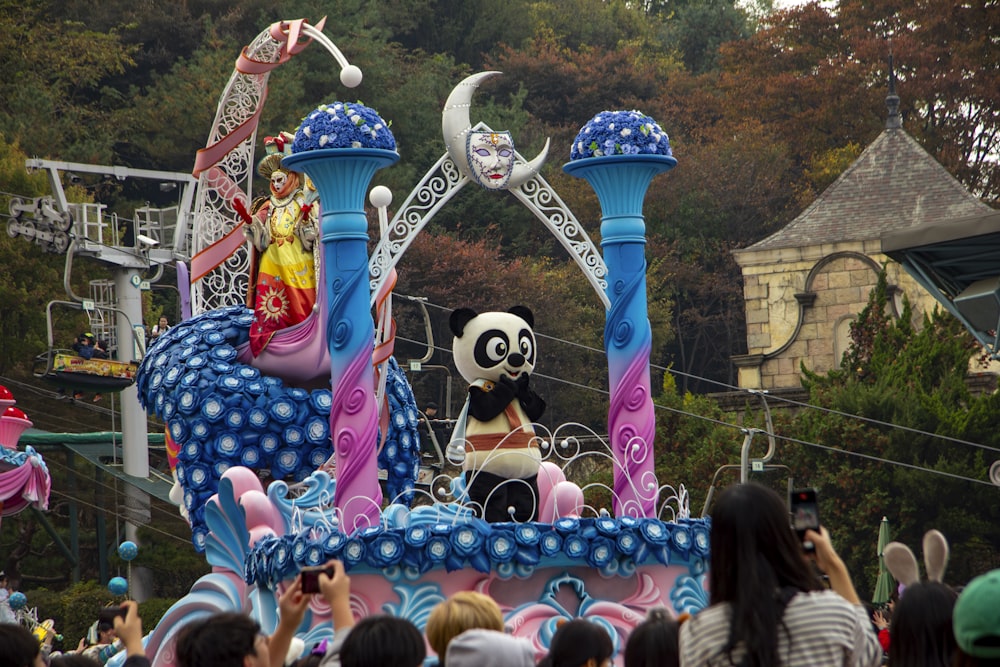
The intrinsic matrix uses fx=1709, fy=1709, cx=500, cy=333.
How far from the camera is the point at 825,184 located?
107 feet

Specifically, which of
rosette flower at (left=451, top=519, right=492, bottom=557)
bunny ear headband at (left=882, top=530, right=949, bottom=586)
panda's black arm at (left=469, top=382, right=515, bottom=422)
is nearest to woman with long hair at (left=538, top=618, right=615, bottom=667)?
bunny ear headband at (left=882, top=530, right=949, bottom=586)

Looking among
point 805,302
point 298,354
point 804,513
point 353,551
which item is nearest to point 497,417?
point 353,551

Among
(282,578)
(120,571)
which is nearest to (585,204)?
(120,571)

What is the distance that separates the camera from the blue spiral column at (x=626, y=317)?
10.0 meters

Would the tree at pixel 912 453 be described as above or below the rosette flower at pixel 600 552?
below

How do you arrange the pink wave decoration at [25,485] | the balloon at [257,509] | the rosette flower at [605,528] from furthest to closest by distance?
1. the pink wave decoration at [25,485]
2. the balloon at [257,509]
3. the rosette flower at [605,528]

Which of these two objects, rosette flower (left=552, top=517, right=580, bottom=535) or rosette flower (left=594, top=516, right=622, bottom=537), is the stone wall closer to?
rosette flower (left=594, top=516, right=622, bottom=537)

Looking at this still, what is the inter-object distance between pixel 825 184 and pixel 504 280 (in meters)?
7.68

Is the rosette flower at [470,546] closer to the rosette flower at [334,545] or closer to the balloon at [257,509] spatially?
the rosette flower at [334,545]

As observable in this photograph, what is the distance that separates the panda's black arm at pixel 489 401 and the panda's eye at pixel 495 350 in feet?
0.55

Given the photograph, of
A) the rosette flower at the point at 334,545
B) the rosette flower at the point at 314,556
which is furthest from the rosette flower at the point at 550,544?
the rosette flower at the point at 314,556

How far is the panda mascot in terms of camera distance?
9820 millimetres

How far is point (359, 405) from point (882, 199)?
65.1 ft

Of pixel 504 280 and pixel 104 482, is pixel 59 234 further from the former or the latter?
pixel 504 280
